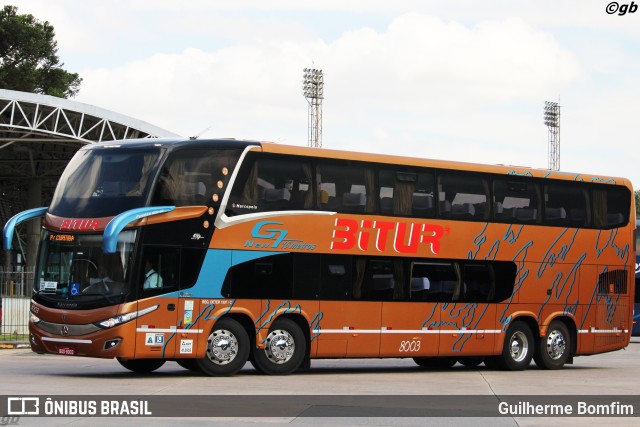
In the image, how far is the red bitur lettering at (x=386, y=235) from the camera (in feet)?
71.9

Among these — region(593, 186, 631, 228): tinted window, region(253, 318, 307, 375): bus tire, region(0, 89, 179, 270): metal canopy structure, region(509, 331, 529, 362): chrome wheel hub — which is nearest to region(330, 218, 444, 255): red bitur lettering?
region(253, 318, 307, 375): bus tire

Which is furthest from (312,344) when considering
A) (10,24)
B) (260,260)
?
A: (10,24)

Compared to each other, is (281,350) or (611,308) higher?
(611,308)

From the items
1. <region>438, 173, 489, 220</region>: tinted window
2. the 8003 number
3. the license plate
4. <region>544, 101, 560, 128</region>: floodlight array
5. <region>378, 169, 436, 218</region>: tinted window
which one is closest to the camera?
the license plate

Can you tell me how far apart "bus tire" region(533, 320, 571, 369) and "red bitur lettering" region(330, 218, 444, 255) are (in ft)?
12.6

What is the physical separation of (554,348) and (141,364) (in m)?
9.13

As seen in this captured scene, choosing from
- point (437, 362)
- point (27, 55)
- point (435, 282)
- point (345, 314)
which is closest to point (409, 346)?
point (435, 282)

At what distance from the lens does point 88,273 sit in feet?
64.4

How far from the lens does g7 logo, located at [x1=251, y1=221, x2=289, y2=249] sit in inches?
822

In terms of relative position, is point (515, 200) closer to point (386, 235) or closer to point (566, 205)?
point (566, 205)

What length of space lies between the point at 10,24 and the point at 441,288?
60969mm

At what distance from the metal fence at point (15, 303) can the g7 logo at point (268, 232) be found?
42.4 feet

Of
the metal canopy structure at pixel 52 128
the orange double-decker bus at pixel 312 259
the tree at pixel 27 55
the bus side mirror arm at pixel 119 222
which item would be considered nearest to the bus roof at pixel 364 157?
the orange double-decker bus at pixel 312 259

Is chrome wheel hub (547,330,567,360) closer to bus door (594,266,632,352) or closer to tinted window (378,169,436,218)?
bus door (594,266,632,352)
